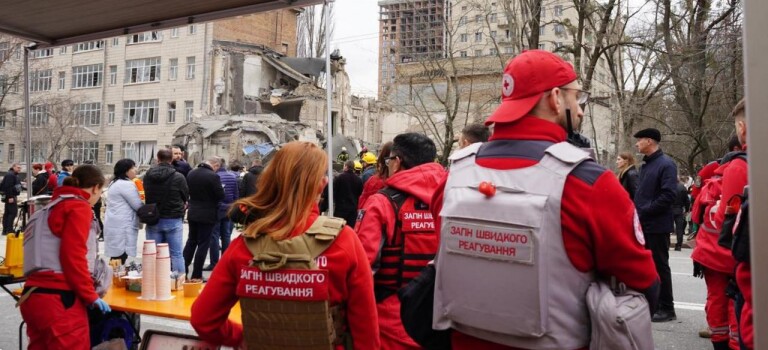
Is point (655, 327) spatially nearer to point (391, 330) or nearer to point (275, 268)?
point (391, 330)

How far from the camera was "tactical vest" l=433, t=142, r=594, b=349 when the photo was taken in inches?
84.1

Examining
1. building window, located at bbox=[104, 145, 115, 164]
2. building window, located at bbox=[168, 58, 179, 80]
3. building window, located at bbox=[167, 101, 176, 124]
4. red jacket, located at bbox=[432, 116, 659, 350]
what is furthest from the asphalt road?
building window, located at bbox=[104, 145, 115, 164]

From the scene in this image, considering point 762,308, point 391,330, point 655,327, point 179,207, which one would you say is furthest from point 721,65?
point 762,308

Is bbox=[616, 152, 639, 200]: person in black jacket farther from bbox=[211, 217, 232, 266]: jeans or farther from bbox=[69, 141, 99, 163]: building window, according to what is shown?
bbox=[69, 141, 99, 163]: building window

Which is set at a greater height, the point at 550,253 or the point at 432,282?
the point at 550,253

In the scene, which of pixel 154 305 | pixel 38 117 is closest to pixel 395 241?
pixel 154 305

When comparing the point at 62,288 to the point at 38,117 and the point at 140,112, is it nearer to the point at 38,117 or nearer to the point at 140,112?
the point at 140,112

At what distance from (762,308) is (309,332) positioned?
1657mm

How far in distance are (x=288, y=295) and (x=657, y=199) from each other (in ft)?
19.2

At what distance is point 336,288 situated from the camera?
2.59m

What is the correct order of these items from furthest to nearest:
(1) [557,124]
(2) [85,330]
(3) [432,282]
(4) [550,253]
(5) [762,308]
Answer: (2) [85,330], (3) [432,282], (1) [557,124], (4) [550,253], (5) [762,308]

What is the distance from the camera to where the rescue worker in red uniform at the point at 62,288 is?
3.94 meters

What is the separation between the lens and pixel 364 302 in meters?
2.67

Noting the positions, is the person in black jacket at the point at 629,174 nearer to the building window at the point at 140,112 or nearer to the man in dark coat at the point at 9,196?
the man in dark coat at the point at 9,196
